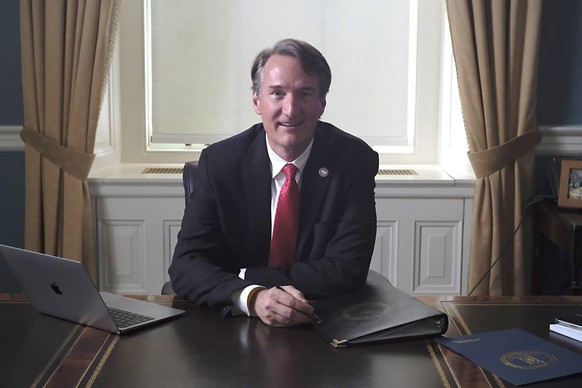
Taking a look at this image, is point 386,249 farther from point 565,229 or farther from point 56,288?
point 56,288

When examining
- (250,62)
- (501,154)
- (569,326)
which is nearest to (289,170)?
(569,326)

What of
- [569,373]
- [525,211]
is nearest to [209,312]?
[569,373]

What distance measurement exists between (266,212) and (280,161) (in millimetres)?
152

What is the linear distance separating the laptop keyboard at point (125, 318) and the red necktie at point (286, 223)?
515mm

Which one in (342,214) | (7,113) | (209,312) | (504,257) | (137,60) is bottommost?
(504,257)

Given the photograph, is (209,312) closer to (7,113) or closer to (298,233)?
(298,233)

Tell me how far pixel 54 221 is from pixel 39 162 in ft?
0.88

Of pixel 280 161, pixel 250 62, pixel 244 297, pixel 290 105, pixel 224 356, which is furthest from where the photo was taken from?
pixel 250 62

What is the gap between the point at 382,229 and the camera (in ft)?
11.5

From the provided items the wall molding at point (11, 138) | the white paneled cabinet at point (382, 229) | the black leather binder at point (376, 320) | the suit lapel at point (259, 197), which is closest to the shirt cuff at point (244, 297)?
the black leather binder at point (376, 320)

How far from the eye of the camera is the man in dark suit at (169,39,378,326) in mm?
2078

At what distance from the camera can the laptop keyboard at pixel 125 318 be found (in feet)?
5.61

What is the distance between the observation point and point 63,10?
3348 millimetres

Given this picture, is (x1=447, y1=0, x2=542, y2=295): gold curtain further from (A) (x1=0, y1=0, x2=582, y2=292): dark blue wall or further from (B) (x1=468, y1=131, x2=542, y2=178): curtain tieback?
(A) (x1=0, y1=0, x2=582, y2=292): dark blue wall
